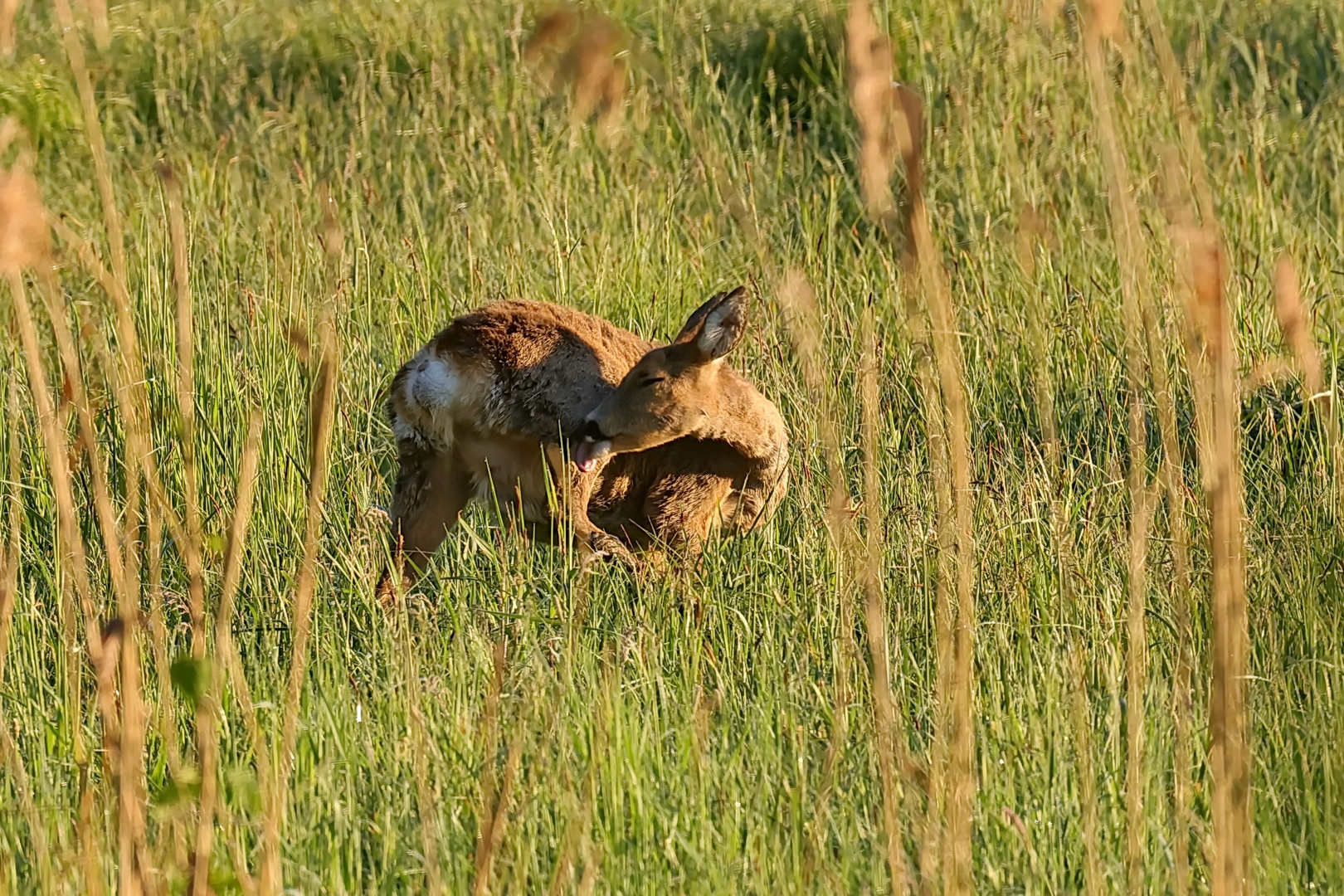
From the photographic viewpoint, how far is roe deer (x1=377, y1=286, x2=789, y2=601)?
475 centimetres

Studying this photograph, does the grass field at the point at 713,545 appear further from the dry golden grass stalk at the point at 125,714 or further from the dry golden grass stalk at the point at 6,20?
the dry golden grass stalk at the point at 6,20

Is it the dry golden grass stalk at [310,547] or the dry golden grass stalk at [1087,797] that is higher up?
the dry golden grass stalk at [310,547]

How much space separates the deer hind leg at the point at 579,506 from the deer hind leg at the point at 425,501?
28 cm

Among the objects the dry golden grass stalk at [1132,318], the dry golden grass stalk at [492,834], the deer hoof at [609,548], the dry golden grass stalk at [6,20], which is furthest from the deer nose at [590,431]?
the dry golden grass stalk at [6,20]

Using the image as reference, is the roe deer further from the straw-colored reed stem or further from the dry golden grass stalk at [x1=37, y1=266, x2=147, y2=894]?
the dry golden grass stalk at [x1=37, y1=266, x2=147, y2=894]

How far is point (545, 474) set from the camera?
4.59 m

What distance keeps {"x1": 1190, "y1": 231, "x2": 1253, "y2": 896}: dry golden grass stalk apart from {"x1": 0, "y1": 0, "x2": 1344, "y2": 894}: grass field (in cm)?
4

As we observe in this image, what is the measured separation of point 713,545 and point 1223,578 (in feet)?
9.30

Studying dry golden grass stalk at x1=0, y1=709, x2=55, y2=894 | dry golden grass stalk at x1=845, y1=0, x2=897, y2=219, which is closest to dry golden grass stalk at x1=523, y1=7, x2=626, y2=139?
dry golden grass stalk at x1=845, y1=0, x2=897, y2=219

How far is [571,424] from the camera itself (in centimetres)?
480

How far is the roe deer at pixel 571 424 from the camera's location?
4.75 m

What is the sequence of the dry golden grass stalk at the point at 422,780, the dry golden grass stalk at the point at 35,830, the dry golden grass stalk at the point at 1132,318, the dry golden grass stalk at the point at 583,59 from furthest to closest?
1. the dry golden grass stalk at the point at 35,830
2. the dry golden grass stalk at the point at 422,780
3. the dry golden grass stalk at the point at 1132,318
4. the dry golden grass stalk at the point at 583,59

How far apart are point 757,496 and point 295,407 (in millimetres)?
1426

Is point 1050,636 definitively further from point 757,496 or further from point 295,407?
point 295,407
